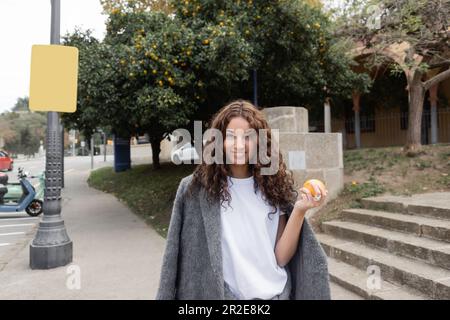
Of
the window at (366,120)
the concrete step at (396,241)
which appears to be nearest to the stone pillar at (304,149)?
the concrete step at (396,241)

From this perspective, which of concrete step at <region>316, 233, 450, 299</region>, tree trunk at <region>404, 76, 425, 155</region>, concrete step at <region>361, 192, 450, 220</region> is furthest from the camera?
tree trunk at <region>404, 76, 425, 155</region>

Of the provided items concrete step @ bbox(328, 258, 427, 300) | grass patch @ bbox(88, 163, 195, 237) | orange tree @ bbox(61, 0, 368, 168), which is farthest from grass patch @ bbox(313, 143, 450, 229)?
grass patch @ bbox(88, 163, 195, 237)

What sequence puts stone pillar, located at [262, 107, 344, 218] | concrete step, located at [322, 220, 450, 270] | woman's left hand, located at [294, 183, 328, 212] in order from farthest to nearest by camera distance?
1. stone pillar, located at [262, 107, 344, 218]
2. concrete step, located at [322, 220, 450, 270]
3. woman's left hand, located at [294, 183, 328, 212]

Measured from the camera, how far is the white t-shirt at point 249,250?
1.62 meters

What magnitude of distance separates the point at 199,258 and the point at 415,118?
333 inches

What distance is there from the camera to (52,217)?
5547mm

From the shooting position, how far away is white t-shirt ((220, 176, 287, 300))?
63.8 inches

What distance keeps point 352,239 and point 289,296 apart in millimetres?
3990

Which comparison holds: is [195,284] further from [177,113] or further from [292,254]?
[177,113]

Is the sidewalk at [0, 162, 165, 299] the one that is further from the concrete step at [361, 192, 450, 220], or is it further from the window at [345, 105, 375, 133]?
the window at [345, 105, 375, 133]

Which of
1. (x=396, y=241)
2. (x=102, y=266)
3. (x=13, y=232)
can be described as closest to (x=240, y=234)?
(x=396, y=241)

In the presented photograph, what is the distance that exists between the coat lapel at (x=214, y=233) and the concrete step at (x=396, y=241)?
336cm

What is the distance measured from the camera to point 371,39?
354 inches
